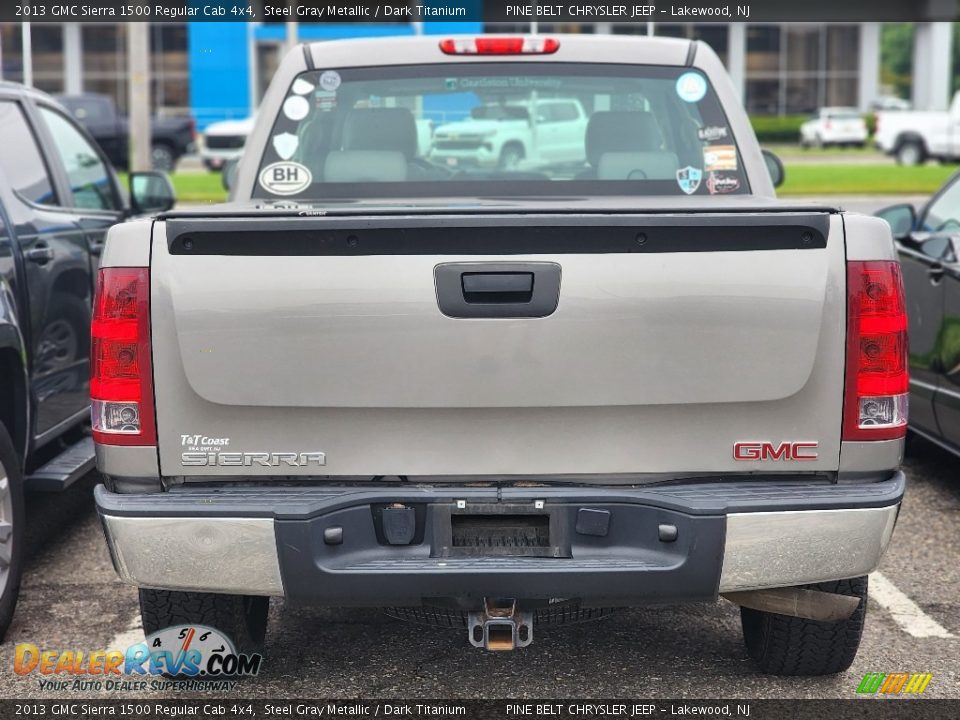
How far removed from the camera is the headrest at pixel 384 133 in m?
4.98

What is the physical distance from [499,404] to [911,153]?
35.6m

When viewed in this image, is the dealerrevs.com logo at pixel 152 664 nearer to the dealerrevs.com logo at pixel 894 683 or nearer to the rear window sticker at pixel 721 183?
the dealerrevs.com logo at pixel 894 683

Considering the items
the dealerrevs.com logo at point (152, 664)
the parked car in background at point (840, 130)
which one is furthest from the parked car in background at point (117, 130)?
the parked car in background at point (840, 130)

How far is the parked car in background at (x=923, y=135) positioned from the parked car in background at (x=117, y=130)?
19818mm

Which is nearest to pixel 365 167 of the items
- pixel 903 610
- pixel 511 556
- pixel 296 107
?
pixel 296 107

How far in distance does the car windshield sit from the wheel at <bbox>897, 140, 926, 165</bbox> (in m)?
32.9

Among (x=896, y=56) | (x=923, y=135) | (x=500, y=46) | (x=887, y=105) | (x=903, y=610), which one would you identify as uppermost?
(x=896, y=56)

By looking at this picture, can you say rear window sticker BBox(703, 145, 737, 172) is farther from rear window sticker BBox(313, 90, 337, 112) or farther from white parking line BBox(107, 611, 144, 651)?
white parking line BBox(107, 611, 144, 651)

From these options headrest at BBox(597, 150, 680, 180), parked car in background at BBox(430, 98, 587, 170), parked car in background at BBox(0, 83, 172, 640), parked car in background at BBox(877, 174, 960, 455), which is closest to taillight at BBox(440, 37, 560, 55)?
parked car in background at BBox(430, 98, 587, 170)

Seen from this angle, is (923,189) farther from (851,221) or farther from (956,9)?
(956,9)

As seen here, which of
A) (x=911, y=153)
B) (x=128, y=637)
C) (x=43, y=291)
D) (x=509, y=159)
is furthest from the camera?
(x=911, y=153)

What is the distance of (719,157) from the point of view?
4945 mm

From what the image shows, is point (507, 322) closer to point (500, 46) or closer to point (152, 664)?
point (152, 664)

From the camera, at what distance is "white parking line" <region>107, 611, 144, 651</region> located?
168 inches
